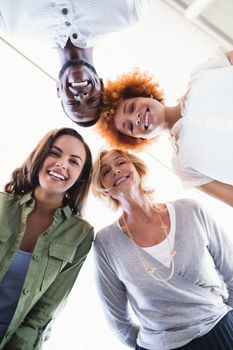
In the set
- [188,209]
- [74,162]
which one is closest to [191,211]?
[188,209]

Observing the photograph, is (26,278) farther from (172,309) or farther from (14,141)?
(14,141)

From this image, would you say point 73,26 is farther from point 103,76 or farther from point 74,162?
point 103,76

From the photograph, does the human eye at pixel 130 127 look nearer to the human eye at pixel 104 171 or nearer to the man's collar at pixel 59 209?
the human eye at pixel 104 171

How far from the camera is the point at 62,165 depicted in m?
1.26

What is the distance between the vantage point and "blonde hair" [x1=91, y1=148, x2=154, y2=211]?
4.82 feet

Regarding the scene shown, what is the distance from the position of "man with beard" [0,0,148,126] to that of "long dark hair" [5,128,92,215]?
9.1 inches

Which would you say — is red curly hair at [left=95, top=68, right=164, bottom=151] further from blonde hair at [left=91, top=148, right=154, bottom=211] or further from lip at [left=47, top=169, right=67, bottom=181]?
lip at [left=47, top=169, right=67, bottom=181]

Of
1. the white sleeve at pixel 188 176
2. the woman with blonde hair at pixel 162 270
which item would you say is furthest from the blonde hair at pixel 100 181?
the white sleeve at pixel 188 176

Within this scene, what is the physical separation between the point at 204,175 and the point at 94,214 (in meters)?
1.18

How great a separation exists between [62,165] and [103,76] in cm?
99

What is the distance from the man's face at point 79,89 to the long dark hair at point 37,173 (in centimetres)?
17

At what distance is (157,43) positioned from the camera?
6.13ft

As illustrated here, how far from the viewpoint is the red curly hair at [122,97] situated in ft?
4.74

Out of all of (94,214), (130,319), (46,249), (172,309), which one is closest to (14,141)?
(94,214)
